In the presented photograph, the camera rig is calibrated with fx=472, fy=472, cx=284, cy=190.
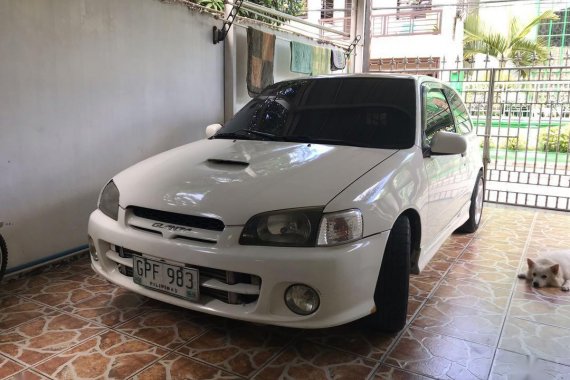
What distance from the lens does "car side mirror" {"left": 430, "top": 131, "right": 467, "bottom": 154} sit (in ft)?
9.19

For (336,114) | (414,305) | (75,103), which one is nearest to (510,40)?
(336,114)

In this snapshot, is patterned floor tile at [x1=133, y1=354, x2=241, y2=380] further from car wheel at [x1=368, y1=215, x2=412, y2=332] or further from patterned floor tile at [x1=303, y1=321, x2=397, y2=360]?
car wheel at [x1=368, y1=215, x2=412, y2=332]

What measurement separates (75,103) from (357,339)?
8.66ft

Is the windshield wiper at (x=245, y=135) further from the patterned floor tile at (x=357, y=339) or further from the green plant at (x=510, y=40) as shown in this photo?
the green plant at (x=510, y=40)

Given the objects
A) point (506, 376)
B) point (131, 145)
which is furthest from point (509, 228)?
point (131, 145)

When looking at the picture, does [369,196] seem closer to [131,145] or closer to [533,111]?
[131,145]

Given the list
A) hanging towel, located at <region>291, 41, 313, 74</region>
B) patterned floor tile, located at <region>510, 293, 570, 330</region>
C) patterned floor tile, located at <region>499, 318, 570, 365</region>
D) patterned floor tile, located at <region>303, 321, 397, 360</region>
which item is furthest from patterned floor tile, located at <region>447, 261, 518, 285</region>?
hanging towel, located at <region>291, 41, 313, 74</region>

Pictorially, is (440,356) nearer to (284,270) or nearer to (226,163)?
(284,270)

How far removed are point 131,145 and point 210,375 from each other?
247 centimetres

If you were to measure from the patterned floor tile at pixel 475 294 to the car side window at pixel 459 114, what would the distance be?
4.03 feet

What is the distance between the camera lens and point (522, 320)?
279 cm

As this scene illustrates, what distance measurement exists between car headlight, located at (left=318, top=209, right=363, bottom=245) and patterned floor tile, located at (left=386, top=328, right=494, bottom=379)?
71 cm

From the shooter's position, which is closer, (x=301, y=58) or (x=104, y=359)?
(x=104, y=359)

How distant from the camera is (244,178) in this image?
91.0 inches
